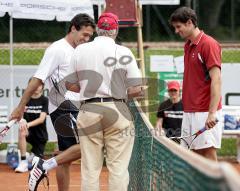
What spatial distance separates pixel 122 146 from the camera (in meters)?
7.68

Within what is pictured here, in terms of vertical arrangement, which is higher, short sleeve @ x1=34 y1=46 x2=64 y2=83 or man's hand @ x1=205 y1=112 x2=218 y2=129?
short sleeve @ x1=34 y1=46 x2=64 y2=83

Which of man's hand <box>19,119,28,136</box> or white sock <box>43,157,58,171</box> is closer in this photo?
white sock <box>43,157,58,171</box>

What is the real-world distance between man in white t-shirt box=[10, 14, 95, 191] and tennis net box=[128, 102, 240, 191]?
0.75 meters

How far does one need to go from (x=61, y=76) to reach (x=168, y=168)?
11.7 feet

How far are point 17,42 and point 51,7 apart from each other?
1334 cm

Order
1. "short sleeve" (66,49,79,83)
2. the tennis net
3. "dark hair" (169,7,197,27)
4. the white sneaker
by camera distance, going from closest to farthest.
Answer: the tennis net
"short sleeve" (66,49,79,83)
"dark hair" (169,7,197,27)
the white sneaker

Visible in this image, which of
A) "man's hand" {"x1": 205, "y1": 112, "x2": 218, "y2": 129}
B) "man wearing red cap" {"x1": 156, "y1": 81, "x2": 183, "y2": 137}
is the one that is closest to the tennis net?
"man's hand" {"x1": 205, "y1": 112, "x2": 218, "y2": 129}

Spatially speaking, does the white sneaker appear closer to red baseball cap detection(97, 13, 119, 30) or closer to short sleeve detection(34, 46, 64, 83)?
short sleeve detection(34, 46, 64, 83)

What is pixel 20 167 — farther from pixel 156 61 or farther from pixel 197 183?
pixel 197 183

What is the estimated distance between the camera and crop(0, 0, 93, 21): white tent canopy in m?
13.4

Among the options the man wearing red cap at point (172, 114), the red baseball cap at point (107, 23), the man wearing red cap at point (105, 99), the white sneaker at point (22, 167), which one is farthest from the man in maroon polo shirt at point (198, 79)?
the white sneaker at point (22, 167)

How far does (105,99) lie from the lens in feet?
24.7

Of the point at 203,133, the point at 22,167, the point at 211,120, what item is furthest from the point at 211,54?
the point at 22,167

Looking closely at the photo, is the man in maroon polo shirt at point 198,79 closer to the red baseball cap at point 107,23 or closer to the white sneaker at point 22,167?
the red baseball cap at point 107,23
